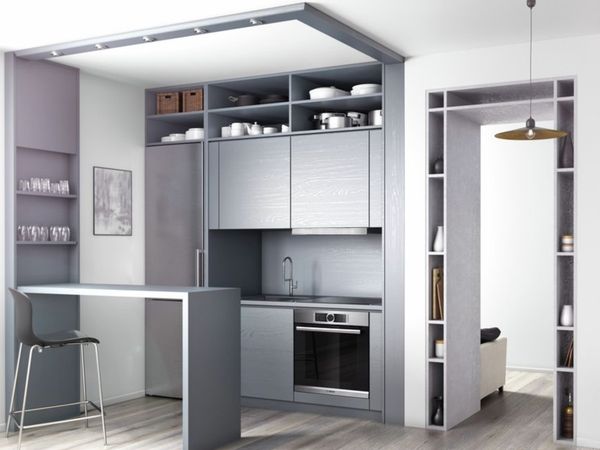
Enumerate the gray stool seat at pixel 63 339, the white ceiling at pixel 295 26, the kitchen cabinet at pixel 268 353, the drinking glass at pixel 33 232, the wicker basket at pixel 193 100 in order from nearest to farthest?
1. the white ceiling at pixel 295 26
2. the gray stool seat at pixel 63 339
3. the drinking glass at pixel 33 232
4. the kitchen cabinet at pixel 268 353
5. the wicker basket at pixel 193 100

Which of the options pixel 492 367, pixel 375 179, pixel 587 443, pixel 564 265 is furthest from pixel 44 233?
pixel 587 443

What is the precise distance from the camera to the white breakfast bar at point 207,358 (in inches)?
186

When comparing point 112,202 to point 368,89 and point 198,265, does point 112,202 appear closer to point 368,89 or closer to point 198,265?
point 198,265

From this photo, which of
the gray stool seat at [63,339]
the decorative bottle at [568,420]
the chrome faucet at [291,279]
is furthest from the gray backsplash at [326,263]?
the gray stool seat at [63,339]

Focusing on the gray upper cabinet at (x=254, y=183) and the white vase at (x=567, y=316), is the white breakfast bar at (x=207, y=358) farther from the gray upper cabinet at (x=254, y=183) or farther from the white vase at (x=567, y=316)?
the white vase at (x=567, y=316)

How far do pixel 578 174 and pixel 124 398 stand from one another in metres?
4.01

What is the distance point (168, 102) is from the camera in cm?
684

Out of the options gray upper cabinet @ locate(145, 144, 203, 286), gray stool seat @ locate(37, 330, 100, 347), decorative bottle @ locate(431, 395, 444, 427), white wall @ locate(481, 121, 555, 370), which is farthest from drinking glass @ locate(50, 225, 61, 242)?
white wall @ locate(481, 121, 555, 370)

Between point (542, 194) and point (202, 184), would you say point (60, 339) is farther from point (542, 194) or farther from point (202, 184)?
point (542, 194)

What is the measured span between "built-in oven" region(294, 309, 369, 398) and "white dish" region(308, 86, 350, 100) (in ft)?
5.46

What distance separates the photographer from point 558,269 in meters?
5.20

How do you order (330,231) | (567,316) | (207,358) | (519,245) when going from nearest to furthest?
(207,358) < (567,316) < (330,231) < (519,245)

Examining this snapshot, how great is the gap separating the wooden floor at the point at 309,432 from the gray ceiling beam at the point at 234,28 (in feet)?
8.56

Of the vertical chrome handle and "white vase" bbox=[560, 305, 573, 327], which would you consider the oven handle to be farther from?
"white vase" bbox=[560, 305, 573, 327]
